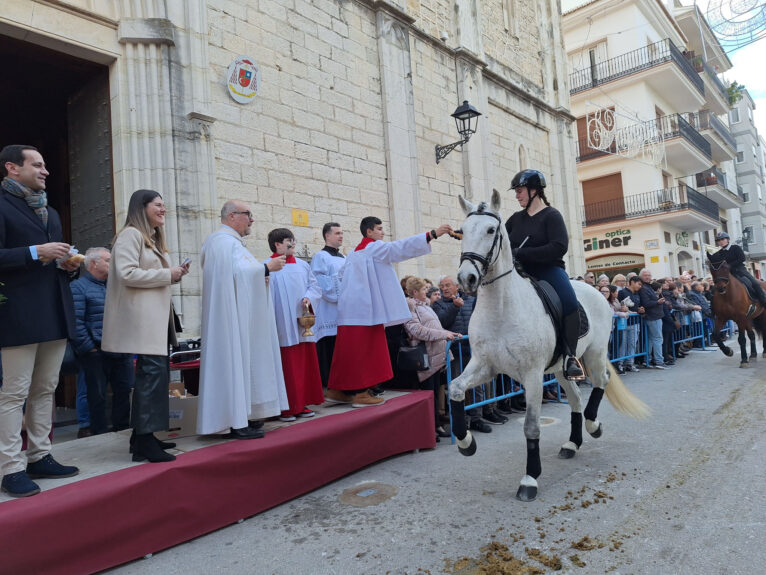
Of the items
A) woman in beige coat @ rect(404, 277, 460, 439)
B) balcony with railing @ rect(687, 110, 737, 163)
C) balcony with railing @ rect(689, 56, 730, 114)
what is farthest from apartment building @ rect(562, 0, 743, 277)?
woman in beige coat @ rect(404, 277, 460, 439)

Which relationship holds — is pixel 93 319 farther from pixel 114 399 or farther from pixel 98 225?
pixel 98 225

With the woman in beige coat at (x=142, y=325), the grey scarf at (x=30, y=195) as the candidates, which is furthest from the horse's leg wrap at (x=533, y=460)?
the grey scarf at (x=30, y=195)

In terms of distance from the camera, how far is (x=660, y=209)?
73.6 ft

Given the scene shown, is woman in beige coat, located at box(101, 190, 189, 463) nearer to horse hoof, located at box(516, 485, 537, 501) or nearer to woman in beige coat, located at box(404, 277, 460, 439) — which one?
horse hoof, located at box(516, 485, 537, 501)

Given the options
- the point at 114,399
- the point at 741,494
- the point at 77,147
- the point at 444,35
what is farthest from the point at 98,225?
the point at 444,35

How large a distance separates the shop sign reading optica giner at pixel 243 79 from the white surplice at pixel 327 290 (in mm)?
2974

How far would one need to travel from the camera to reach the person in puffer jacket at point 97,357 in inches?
203

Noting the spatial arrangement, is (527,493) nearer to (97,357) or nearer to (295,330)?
(295,330)

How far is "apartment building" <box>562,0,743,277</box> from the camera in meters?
23.0

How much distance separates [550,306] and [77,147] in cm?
653

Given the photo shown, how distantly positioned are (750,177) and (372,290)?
53.4 meters

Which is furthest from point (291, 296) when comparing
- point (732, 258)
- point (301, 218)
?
point (732, 258)

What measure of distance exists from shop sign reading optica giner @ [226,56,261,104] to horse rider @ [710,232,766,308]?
348 inches

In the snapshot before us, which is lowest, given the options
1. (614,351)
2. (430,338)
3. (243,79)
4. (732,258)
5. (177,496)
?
(177,496)
